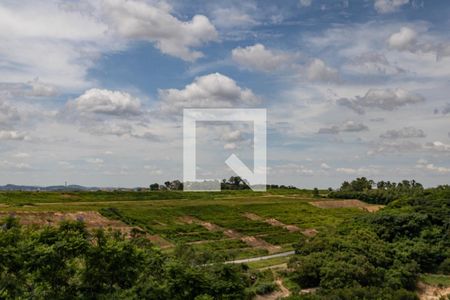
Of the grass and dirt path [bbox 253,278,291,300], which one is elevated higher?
dirt path [bbox 253,278,291,300]

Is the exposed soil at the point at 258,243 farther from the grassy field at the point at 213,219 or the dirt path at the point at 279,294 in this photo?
the dirt path at the point at 279,294

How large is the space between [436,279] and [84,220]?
4010 centimetres

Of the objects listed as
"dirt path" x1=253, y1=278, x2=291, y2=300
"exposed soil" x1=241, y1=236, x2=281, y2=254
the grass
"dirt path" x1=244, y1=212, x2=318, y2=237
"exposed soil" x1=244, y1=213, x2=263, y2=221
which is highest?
"exposed soil" x1=244, y1=213, x2=263, y2=221

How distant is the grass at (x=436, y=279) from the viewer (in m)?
42.1

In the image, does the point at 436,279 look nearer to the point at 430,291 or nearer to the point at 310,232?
the point at 430,291

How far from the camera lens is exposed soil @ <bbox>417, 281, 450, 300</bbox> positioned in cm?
3864

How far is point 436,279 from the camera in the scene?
43781mm

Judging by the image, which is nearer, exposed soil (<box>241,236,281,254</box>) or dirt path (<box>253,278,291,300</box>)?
dirt path (<box>253,278,291,300</box>)

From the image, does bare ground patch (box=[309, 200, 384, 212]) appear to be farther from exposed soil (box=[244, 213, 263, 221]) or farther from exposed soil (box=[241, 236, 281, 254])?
exposed soil (box=[241, 236, 281, 254])

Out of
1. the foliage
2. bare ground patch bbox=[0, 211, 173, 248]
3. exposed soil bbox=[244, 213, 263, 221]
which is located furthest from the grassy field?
the foliage

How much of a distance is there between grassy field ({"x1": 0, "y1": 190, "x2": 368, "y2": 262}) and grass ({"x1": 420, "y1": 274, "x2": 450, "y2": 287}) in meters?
17.4

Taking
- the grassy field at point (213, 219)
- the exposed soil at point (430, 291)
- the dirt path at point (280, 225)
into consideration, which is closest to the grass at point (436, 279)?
the exposed soil at point (430, 291)

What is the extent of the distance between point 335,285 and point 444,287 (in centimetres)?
1239

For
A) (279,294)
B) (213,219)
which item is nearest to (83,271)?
(279,294)
